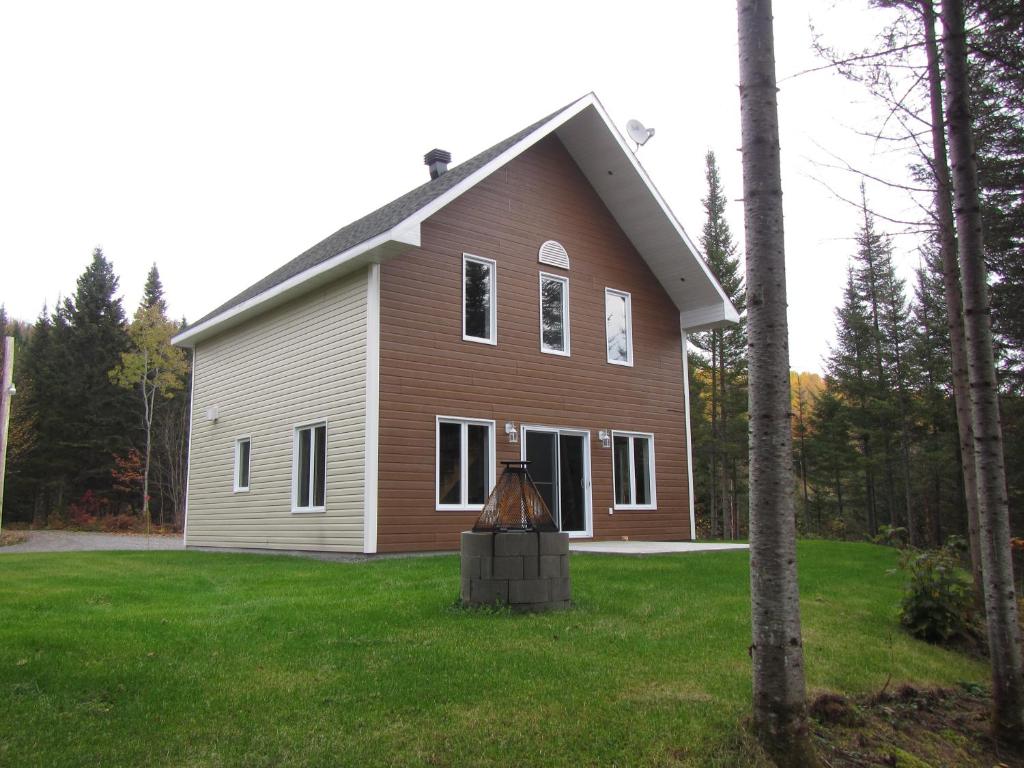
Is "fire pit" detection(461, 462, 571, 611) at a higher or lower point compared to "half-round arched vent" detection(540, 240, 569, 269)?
lower

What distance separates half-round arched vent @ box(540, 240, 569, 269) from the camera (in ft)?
43.8

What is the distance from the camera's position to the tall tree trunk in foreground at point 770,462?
3646 millimetres

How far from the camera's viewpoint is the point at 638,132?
45.6 ft

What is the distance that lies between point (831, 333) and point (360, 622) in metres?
30.1

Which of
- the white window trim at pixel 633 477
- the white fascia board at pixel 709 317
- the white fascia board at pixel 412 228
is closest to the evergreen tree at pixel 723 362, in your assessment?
the white fascia board at pixel 709 317

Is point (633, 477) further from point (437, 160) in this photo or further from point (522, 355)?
point (437, 160)

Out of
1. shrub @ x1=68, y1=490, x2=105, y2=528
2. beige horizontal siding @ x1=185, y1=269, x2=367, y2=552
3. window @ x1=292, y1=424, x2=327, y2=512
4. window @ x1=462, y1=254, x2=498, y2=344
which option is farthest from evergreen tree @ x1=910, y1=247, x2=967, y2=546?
shrub @ x1=68, y1=490, x2=105, y2=528

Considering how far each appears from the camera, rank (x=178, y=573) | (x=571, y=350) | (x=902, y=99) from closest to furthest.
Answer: (x=902, y=99)
(x=178, y=573)
(x=571, y=350)

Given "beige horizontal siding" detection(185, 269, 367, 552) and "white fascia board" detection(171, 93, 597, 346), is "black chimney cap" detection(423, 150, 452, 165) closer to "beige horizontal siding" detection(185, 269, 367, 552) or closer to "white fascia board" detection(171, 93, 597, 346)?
"white fascia board" detection(171, 93, 597, 346)

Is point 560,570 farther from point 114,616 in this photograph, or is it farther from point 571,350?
point 571,350

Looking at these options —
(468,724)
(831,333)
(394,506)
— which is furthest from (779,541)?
(831,333)

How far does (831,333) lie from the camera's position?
105ft

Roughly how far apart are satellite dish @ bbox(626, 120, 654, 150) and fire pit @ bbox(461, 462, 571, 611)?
30.0 feet

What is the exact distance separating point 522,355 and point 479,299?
114 cm
